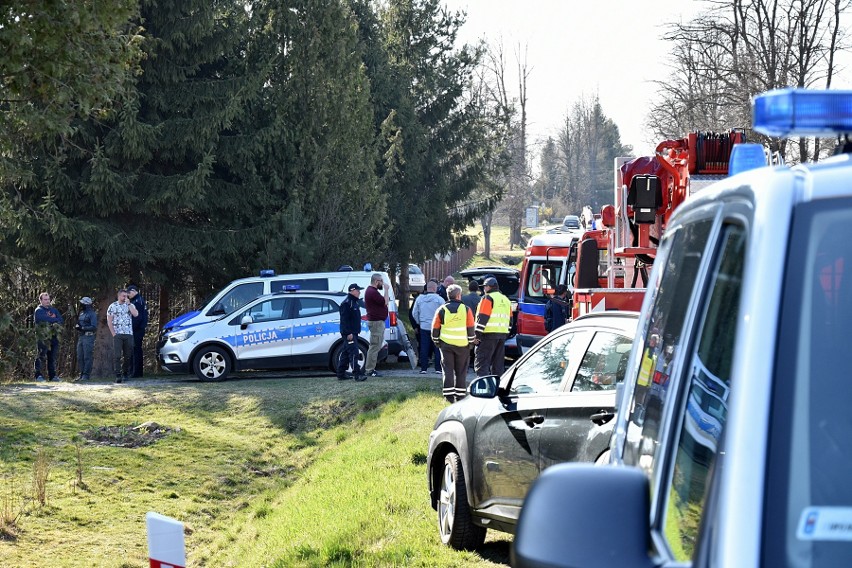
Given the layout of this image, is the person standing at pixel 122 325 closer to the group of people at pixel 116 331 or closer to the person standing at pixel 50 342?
the group of people at pixel 116 331

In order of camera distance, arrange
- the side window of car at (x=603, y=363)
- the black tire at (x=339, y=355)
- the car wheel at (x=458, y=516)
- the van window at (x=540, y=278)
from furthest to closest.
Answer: the van window at (x=540, y=278) → the black tire at (x=339, y=355) → the car wheel at (x=458, y=516) → the side window of car at (x=603, y=363)

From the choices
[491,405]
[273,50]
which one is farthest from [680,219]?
[273,50]

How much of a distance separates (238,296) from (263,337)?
130 cm

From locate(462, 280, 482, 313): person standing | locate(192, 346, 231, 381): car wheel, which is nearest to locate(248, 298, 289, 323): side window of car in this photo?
locate(192, 346, 231, 381): car wheel

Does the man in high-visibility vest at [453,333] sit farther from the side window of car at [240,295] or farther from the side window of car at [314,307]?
the side window of car at [240,295]

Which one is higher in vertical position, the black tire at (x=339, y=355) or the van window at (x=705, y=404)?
the van window at (x=705, y=404)

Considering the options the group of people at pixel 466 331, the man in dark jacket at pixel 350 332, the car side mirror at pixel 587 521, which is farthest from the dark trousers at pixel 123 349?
the car side mirror at pixel 587 521

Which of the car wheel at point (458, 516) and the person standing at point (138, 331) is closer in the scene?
the car wheel at point (458, 516)

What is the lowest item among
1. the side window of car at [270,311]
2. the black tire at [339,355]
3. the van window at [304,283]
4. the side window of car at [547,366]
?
the black tire at [339,355]

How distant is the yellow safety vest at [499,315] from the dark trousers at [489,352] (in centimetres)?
11

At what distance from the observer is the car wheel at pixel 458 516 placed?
24.9 feet

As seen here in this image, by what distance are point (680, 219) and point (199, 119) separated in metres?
23.4

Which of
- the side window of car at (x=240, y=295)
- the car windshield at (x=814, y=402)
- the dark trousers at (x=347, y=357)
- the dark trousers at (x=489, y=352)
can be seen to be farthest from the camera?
the side window of car at (x=240, y=295)

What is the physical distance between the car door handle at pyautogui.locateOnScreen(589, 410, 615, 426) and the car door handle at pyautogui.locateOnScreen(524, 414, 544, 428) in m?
0.58
